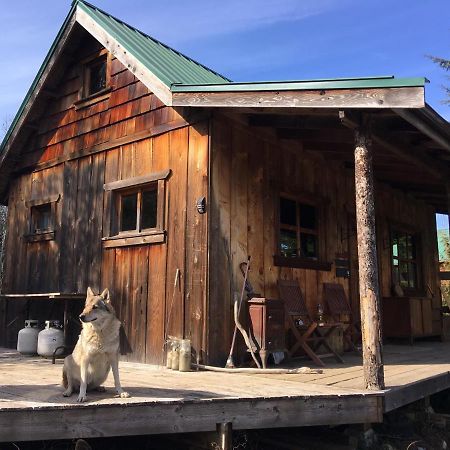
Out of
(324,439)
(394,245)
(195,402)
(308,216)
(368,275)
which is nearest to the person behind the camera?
(195,402)

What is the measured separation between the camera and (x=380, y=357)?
445 cm

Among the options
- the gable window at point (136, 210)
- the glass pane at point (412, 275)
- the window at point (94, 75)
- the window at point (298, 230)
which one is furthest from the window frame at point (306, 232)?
the glass pane at point (412, 275)

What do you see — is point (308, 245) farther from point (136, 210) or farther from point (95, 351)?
point (95, 351)

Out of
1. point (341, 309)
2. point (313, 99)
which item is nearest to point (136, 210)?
point (313, 99)

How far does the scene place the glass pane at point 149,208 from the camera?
694 centimetres

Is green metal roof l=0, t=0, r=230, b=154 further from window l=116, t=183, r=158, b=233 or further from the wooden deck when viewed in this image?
the wooden deck

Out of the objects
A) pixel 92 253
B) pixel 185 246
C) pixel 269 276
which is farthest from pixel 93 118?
pixel 269 276

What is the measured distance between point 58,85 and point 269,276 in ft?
17.6

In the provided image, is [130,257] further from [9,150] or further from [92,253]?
[9,150]

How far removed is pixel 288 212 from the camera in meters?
7.43

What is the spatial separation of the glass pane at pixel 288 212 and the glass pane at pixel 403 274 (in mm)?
4120

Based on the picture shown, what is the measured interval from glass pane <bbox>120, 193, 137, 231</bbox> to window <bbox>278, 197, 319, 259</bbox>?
7.04 feet

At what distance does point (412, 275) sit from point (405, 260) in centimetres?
55

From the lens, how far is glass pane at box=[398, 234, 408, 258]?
1067 centimetres
